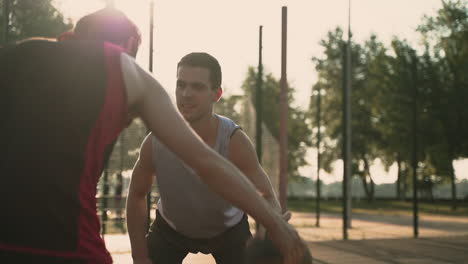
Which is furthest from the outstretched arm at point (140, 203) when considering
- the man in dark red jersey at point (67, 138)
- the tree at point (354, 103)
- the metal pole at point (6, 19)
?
the tree at point (354, 103)

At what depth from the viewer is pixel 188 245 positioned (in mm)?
3766

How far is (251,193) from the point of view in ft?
5.95

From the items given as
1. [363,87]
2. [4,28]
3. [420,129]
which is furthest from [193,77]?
[363,87]

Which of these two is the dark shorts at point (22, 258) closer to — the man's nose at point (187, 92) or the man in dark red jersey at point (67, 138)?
the man in dark red jersey at point (67, 138)

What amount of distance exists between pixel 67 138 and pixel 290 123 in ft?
162

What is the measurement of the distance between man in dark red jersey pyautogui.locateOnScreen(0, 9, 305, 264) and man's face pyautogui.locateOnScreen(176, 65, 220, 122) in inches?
65.7

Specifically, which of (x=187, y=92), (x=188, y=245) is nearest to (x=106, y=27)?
(x=187, y=92)

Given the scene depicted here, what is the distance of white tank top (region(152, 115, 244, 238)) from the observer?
3.53 metres

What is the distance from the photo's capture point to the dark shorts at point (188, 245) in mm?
3734

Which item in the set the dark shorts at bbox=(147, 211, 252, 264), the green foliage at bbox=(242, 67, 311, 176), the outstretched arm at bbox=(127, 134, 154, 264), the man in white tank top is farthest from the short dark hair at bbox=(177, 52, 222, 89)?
the green foliage at bbox=(242, 67, 311, 176)

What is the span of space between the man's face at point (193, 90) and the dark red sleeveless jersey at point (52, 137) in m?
1.73

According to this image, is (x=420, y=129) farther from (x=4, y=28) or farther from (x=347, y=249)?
(x=4, y=28)

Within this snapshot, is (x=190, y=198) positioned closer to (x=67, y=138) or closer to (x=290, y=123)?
(x=67, y=138)

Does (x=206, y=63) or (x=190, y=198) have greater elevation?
(x=206, y=63)
